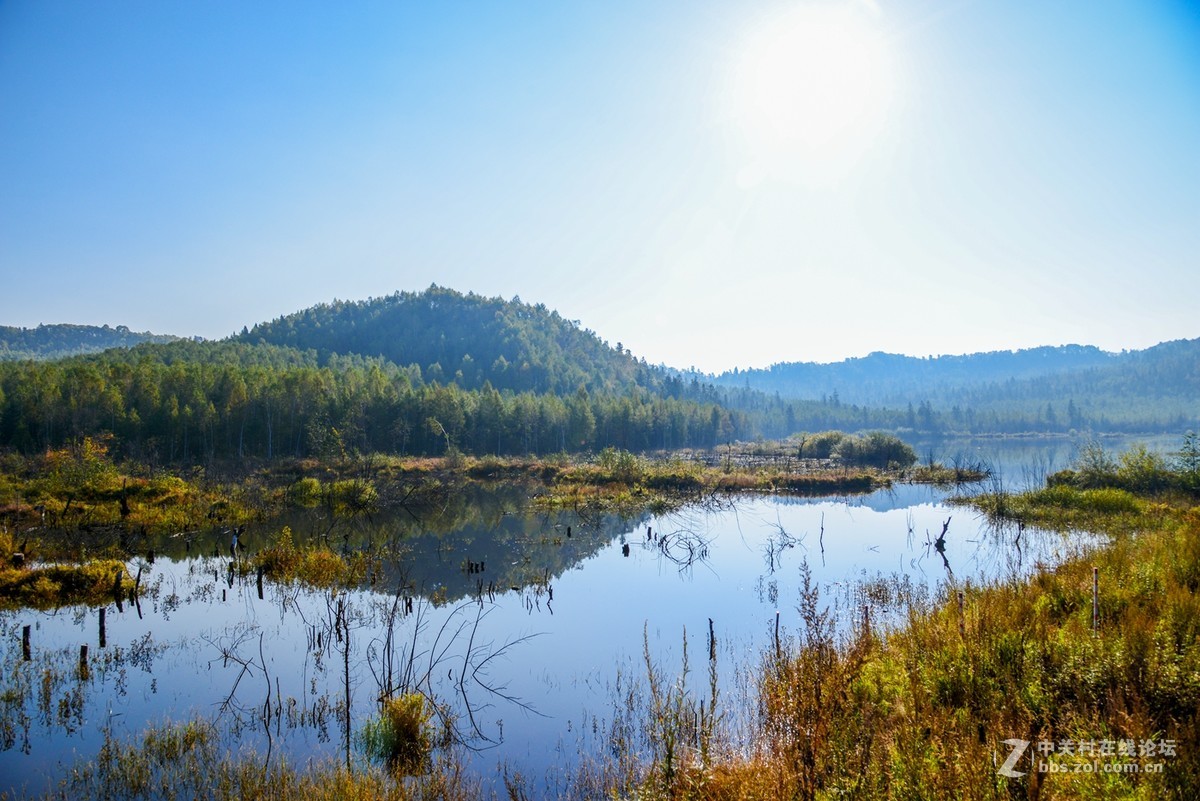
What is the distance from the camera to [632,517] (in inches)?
1187

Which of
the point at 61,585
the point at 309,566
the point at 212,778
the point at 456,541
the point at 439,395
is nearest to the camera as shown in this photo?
the point at 212,778

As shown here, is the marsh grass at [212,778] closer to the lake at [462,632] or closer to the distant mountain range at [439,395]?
the lake at [462,632]

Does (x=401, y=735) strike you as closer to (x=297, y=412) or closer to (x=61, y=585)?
(x=61, y=585)

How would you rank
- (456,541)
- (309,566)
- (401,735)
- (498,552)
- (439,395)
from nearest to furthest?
(401,735)
(309,566)
(498,552)
(456,541)
(439,395)

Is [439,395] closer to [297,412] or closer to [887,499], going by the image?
[297,412]

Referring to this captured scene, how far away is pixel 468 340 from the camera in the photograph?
154 m

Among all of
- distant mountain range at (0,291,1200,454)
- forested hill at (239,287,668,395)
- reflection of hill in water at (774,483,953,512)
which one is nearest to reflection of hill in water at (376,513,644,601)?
reflection of hill in water at (774,483,953,512)

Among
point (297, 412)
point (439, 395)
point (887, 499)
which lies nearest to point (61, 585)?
point (887, 499)

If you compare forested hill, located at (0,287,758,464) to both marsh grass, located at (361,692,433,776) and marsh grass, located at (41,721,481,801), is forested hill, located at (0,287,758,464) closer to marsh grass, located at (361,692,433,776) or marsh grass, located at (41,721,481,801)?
marsh grass, located at (41,721,481,801)

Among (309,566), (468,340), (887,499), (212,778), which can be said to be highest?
(468,340)

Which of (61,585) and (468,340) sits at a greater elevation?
(468,340)

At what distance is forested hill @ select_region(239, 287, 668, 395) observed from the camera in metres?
131

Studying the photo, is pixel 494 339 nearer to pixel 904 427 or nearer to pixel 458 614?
pixel 904 427

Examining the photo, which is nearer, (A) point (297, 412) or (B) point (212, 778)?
(B) point (212, 778)
